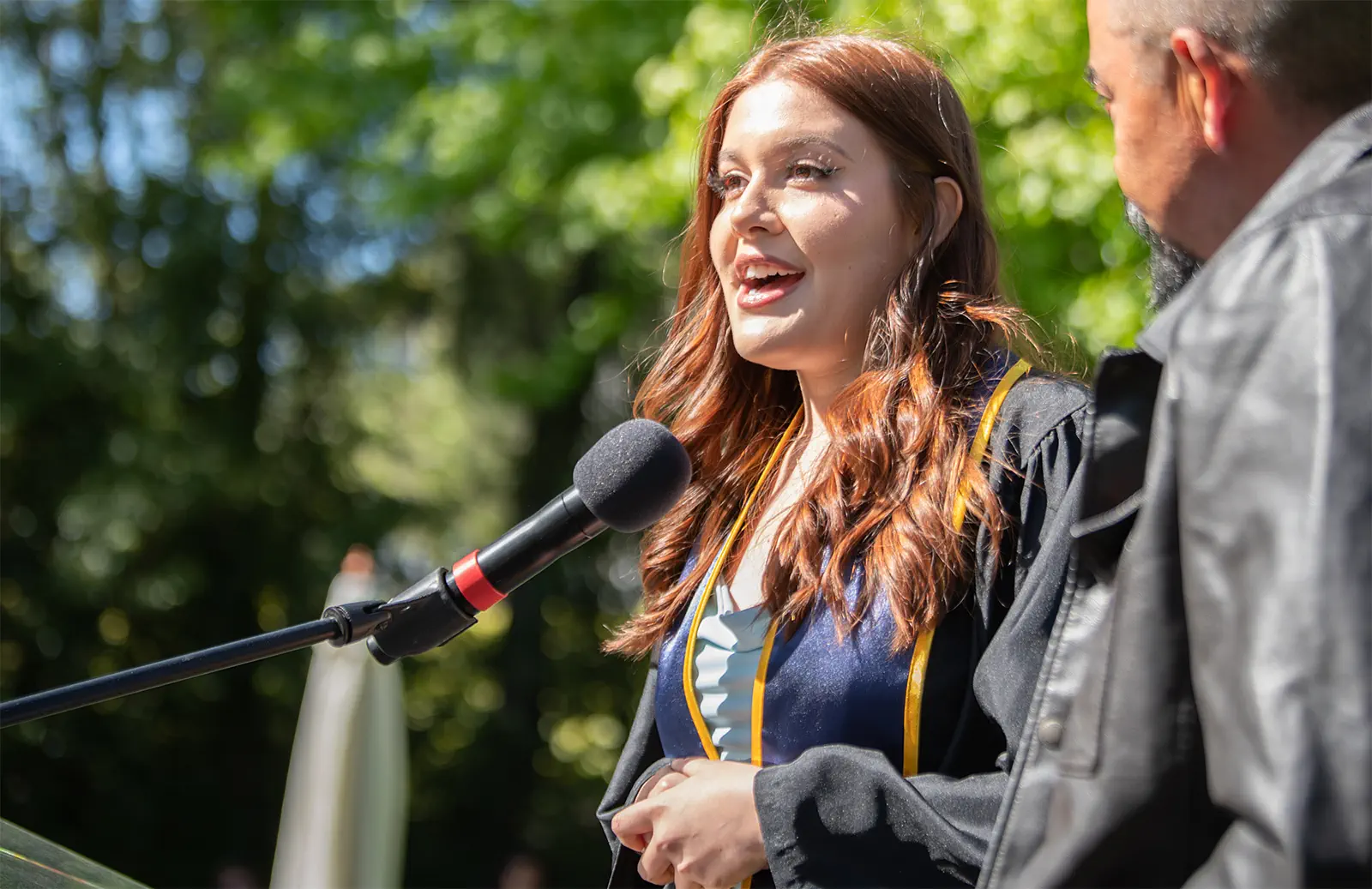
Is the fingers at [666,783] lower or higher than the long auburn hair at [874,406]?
lower

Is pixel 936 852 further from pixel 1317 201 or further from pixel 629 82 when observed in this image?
pixel 629 82

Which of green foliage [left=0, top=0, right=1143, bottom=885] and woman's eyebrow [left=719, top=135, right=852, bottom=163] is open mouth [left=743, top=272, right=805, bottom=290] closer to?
woman's eyebrow [left=719, top=135, right=852, bottom=163]

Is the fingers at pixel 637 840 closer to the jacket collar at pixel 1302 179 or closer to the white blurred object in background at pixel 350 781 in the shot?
Result: the jacket collar at pixel 1302 179

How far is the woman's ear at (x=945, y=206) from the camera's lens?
7.75 ft

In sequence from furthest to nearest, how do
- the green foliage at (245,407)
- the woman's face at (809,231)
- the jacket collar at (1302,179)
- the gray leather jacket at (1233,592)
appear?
the green foliage at (245,407) → the woman's face at (809,231) → the jacket collar at (1302,179) → the gray leather jacket at (1233,592)

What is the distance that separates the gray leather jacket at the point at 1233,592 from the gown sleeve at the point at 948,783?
40cm

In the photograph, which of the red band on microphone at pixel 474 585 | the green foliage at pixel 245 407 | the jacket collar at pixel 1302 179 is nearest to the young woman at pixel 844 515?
the red band on microphone at pixel 474 585

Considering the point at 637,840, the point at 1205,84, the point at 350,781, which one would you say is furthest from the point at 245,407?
the point at 1205,84

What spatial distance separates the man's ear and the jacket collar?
0.10m

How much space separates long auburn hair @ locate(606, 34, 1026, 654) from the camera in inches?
80.4

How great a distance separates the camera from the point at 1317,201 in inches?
46.8

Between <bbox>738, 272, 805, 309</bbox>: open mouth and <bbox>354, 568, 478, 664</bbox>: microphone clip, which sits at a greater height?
<bbox>738, 272, 805, 309</bbox>: open mouth

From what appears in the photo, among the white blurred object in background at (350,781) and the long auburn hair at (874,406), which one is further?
the white blurred object in background at (350,781)

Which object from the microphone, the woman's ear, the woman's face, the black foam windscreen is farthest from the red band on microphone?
the woman's ear
